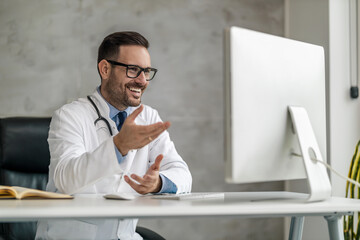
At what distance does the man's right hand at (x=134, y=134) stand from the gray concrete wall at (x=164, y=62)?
2.02m

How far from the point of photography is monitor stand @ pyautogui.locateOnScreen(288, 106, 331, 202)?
1341 millimetres

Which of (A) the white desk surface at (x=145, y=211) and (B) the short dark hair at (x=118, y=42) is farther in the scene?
(B) the short dark hair at (x=118, y=42)

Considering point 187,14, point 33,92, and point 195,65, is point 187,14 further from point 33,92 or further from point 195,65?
point 33,92

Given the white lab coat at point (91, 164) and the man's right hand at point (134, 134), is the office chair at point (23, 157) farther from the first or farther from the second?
the man's right hand at point (134, 134)

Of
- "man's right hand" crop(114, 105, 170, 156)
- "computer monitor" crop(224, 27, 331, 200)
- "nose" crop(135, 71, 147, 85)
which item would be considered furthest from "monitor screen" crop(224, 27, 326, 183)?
"nose" crop(135, 71, 147, 85)

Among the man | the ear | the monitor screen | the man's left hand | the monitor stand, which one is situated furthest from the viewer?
the ear

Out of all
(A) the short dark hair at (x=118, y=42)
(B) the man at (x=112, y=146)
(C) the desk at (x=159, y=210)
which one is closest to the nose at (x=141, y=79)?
(B) the man at (x=112, y=146)

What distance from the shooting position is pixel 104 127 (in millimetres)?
2010

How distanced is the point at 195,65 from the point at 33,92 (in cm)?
115

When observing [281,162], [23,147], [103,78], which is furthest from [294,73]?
[23,147]

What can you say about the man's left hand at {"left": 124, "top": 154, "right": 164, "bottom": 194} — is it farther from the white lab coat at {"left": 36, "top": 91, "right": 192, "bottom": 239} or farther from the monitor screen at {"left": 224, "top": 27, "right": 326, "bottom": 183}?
the monitor screen at {"left": 224, "top": 27, "right": 326, "bottom": 183}

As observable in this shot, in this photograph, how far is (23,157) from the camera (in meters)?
2.17

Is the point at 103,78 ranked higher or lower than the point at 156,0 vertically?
lower

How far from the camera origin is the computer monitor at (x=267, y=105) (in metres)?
1.24
